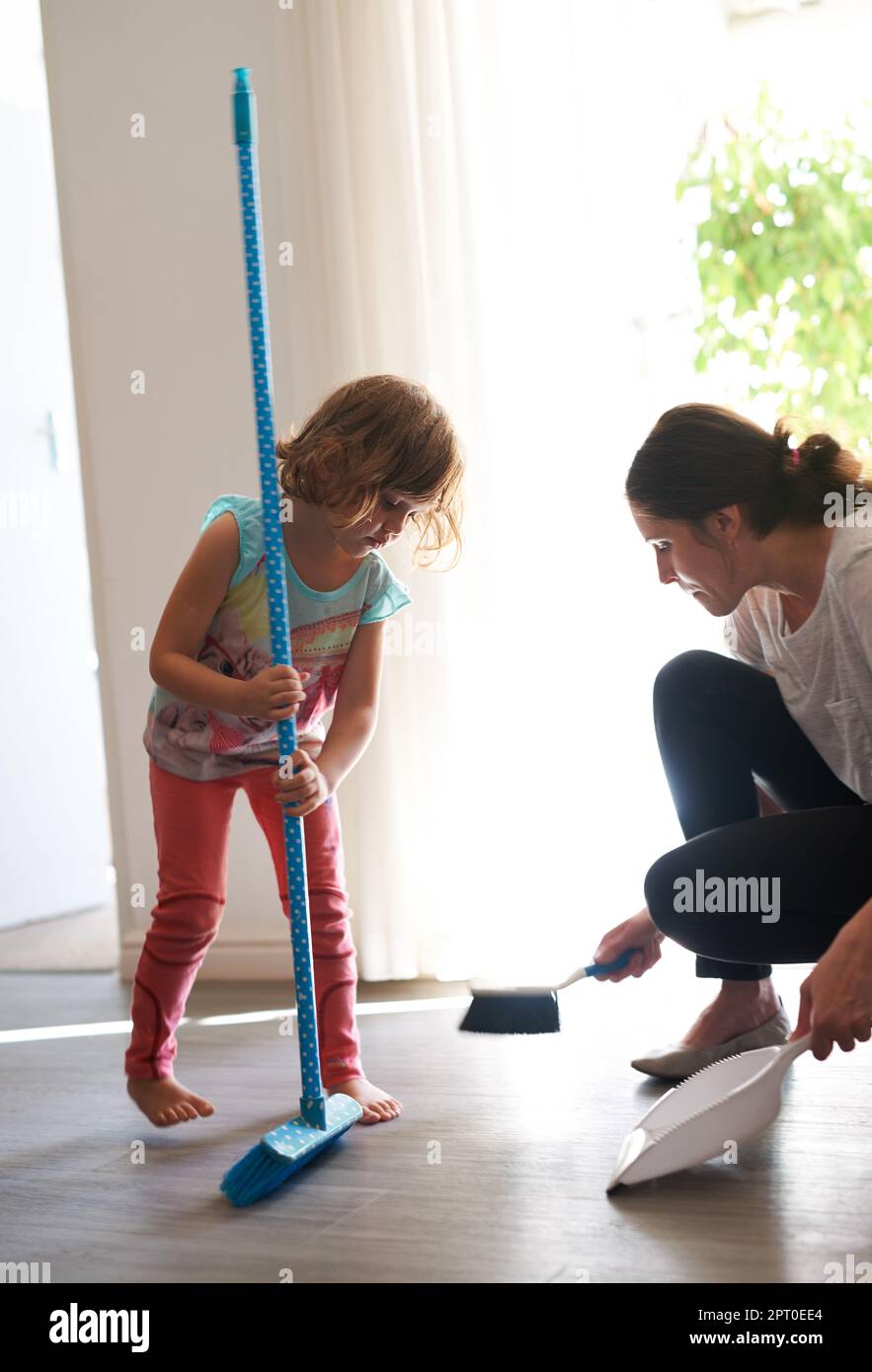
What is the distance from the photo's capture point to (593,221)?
217 cm

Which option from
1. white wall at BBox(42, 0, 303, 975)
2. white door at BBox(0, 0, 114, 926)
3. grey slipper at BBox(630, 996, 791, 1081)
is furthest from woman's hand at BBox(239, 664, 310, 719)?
white door at BBox(0, 0, 114, 926)

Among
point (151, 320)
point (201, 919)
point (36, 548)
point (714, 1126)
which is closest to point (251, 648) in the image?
point (201, 919)

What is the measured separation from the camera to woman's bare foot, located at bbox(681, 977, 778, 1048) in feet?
5.18

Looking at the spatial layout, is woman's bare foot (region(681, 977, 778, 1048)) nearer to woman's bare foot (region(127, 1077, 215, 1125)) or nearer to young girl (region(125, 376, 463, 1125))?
young girl (region(125, 376, 463, 1125))

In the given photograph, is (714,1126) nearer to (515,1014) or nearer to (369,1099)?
(515,1014)

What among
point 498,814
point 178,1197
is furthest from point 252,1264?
point 498,814

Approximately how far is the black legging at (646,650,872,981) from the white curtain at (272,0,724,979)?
582mm

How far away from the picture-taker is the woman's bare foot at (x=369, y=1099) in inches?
60.6

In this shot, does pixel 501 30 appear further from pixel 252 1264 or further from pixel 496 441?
pixel 252 1264

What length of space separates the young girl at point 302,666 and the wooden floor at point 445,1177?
0.10 m

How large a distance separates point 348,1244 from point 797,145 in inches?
80.8

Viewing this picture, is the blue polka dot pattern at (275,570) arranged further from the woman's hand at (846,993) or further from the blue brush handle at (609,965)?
the woman's hand at (846,993)

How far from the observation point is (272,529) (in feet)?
4.66

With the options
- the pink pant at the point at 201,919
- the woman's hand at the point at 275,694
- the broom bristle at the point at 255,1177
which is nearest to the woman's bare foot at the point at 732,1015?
the pink pant at the point at 201,919
